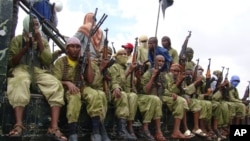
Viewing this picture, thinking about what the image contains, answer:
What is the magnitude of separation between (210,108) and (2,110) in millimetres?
5240

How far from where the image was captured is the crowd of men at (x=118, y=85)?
205 inches

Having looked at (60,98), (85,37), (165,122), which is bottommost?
(165,122)

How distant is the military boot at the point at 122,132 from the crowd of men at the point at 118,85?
1cm

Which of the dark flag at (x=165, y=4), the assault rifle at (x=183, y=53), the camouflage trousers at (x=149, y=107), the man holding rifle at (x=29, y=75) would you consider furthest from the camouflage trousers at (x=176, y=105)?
the man holding rifle at (x=29, y=75)

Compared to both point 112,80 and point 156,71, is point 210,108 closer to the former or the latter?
point 156,71

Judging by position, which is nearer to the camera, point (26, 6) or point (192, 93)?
point (26, 6)

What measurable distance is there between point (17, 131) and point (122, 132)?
1.73 metres

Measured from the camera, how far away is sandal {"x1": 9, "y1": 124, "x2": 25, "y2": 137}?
15.0ft

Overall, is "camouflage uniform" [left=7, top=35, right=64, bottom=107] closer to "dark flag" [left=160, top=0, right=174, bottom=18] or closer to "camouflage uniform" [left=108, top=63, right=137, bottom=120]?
"camouflage uniform" [left=108, top=63, right=137, bottom=120]

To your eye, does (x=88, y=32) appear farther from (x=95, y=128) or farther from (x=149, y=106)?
(x=95, y=128)

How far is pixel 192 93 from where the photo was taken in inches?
342

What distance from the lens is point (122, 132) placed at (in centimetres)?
594

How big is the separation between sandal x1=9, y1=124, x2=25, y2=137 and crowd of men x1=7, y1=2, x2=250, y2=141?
0.01m

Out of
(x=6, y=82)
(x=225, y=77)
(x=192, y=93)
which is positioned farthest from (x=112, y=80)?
(x=225, y=77)
